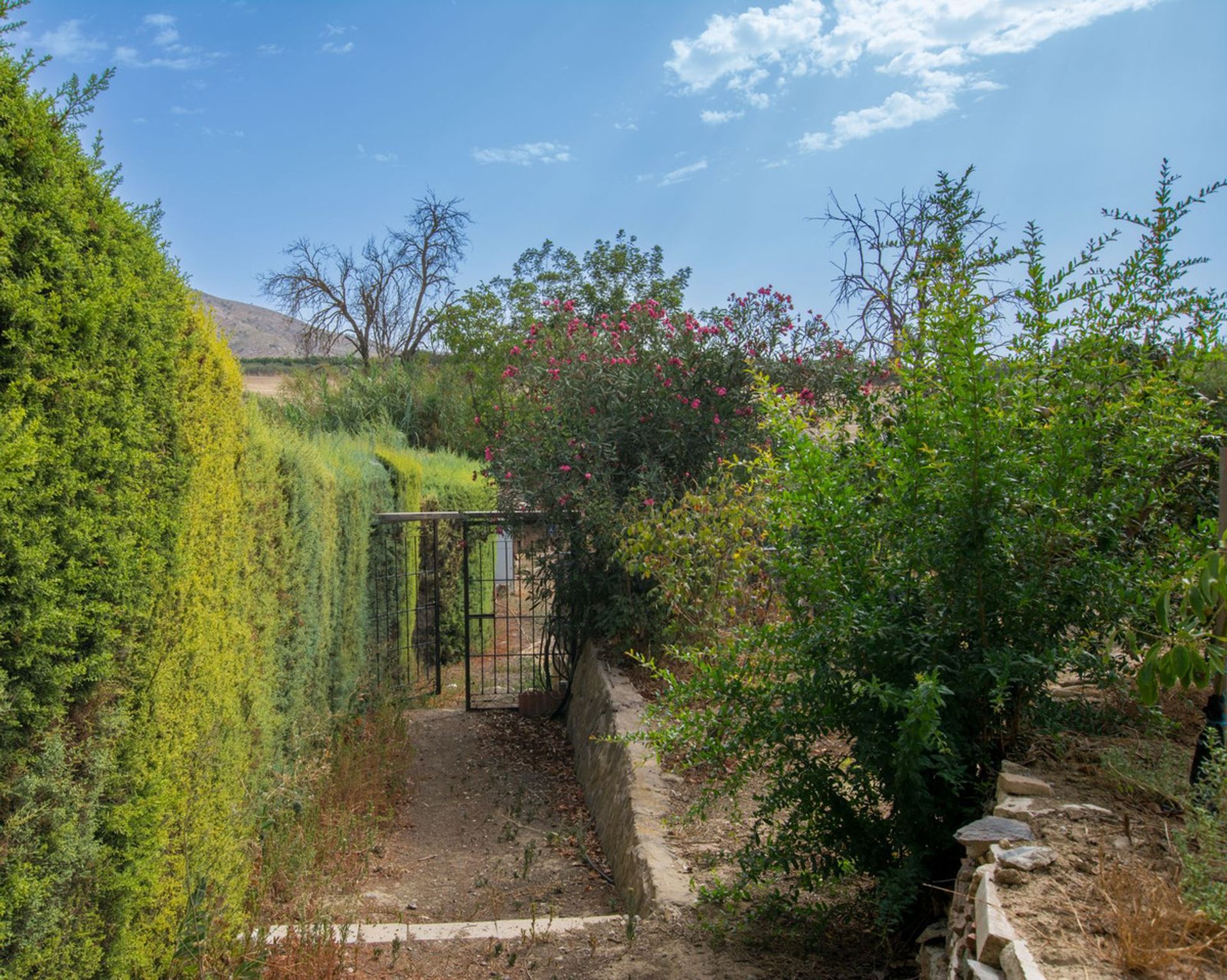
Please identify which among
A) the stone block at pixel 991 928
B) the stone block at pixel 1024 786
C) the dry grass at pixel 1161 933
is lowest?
the stone block at pixel 991 928

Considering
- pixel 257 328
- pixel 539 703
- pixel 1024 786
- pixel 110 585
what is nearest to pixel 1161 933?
pixel 1024 786

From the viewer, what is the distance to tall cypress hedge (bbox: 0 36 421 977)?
2207 mm

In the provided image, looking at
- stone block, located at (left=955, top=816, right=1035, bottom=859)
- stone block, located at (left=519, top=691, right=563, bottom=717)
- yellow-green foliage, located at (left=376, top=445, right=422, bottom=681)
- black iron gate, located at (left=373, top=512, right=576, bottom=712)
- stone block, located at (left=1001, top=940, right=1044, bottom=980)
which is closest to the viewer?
stone block, located at (left=1001, top=940, right=1044, bottom=980)

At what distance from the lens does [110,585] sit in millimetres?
2572

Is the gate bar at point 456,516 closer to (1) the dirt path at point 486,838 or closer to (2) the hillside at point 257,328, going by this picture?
(1) the dirt path at point 486,838

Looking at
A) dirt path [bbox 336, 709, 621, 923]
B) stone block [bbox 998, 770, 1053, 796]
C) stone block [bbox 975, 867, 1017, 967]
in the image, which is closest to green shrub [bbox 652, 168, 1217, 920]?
stone block [bbox 998, 770, 1053, 796]

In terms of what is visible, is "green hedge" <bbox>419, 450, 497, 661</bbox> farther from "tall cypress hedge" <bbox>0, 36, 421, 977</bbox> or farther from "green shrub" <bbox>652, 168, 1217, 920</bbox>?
"green shrub" <bbox>652, 168, 1217, 920</bbox>

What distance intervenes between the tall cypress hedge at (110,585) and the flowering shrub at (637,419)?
12.4 feet

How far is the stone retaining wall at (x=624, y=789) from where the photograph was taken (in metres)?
4.18

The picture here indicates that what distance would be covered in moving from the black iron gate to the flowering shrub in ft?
1.47

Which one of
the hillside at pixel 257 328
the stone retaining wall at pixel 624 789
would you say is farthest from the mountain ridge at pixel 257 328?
the stone retaining wall at pixel 624 789

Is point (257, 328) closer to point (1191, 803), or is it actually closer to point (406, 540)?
point (406, 540)

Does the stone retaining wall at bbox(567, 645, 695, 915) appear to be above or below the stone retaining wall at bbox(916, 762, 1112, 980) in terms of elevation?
below

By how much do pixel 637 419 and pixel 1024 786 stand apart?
17.1 feet
